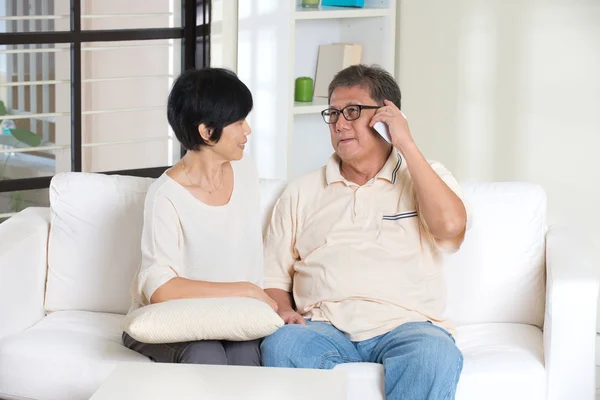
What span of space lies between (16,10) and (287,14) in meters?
1.03

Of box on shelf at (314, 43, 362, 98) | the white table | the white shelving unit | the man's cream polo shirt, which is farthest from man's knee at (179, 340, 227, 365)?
box on shelf at (314, 43, 362, 98)

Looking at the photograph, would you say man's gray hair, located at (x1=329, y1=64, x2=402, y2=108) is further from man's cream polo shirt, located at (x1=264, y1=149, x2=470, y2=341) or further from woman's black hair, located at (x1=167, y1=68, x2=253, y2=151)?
woman's black hair, located at (x1=167, y1=68, x2=253, y2=151)

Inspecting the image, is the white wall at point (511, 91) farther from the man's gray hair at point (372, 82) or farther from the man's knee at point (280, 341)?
Answer: the man's knee at point (280, 341)

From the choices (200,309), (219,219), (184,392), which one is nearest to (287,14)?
(219,219)

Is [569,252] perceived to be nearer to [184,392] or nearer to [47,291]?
[184,392]

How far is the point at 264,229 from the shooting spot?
2795 millimetres

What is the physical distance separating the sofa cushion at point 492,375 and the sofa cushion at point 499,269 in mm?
191

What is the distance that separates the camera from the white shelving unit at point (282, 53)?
3.84 meters

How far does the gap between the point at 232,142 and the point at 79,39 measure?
1538mm

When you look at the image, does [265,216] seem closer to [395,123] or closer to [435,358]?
[395,123]

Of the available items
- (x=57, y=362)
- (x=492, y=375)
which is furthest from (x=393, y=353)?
(x=57, y=362)

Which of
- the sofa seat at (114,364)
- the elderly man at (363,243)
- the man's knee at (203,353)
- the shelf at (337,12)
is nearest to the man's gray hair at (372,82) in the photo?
the elderly man at (363,243)

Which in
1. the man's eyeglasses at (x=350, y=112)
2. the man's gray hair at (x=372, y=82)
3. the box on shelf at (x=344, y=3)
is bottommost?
the man's eyeglasses at (x=350, y=112)

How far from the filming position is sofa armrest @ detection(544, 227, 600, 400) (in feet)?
7.78
